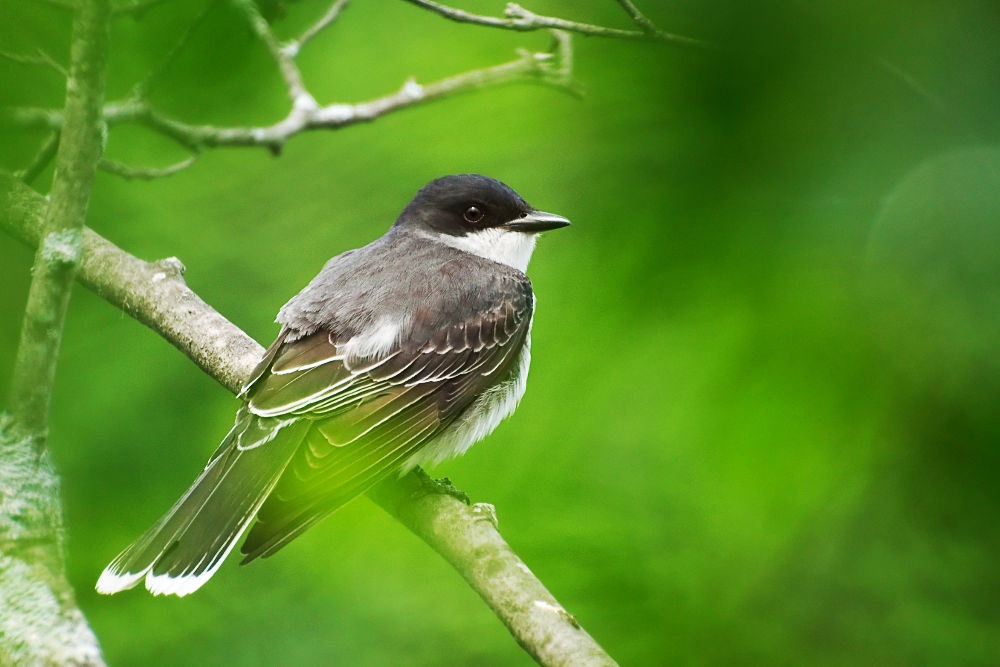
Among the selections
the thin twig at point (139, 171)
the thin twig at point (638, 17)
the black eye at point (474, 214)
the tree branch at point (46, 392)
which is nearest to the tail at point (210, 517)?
the tree branch at point (46, 392)

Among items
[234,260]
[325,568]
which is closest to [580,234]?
[325,568]

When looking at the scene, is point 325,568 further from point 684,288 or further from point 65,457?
point 684,288

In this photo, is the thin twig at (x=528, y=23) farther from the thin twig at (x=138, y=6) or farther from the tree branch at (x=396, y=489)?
the tree branch at (x=396, y=489)

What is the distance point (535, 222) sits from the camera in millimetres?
3262

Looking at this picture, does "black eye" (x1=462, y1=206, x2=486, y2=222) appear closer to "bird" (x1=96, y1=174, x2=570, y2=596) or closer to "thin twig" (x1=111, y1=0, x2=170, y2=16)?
"bird" (x1=96, y1=174, x2=570, y2=596)

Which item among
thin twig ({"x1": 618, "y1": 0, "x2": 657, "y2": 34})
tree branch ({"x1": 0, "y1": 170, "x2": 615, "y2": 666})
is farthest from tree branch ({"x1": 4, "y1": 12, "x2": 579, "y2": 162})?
thin twig ({"x1": 618, "y1": 0, "x2": 657, "y2": 34})

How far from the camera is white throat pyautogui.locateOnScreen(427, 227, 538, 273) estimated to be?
Result: 3.41m

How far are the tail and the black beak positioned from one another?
1036 mm

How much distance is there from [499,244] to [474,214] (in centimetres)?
16

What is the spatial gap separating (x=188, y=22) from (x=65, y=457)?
4.24ft

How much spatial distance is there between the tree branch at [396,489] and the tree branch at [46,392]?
22 cm

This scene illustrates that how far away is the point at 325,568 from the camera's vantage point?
2.80 meters

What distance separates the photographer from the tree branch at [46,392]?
172 centimetres

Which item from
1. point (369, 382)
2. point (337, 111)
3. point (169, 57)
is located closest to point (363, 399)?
point (369, 382)
